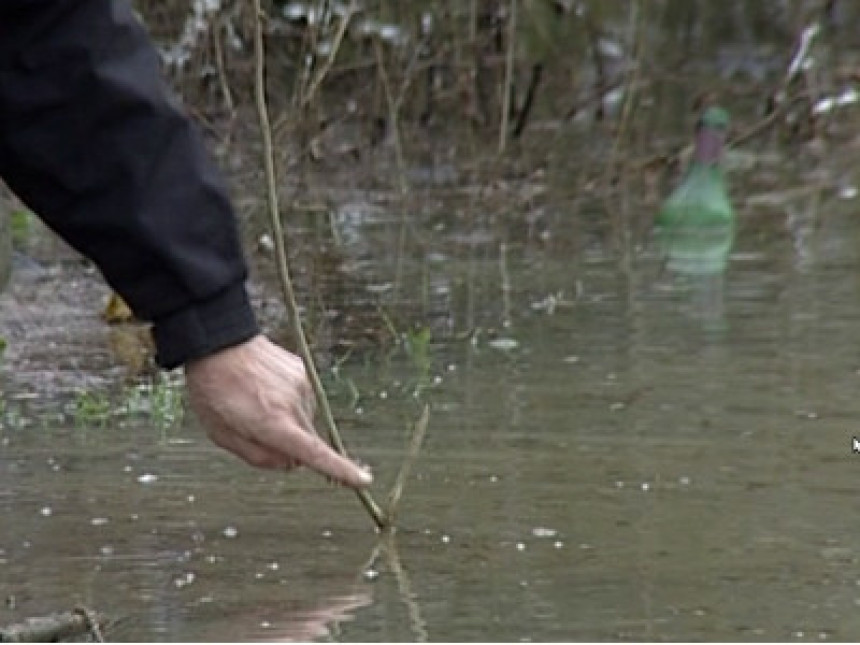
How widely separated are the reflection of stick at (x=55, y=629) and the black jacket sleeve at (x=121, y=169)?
1.02 m

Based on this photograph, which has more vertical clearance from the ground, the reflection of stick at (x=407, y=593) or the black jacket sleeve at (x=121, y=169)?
the black jacket sleeve at (x=121, y=169)

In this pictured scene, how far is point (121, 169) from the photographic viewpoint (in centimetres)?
272

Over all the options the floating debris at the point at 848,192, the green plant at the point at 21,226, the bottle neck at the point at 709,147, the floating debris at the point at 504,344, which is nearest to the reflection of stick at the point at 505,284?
the floating debris at the point at 504,344

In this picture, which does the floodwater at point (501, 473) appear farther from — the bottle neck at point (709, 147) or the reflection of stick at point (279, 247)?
the bottle neck at point (709, 147)

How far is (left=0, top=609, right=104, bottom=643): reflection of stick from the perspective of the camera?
3.66 meters

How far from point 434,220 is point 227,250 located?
19.7 ft

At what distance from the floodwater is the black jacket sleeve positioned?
1.15m

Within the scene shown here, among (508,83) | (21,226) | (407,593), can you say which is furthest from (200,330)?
(508,83)

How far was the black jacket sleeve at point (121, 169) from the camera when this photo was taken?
8.91ft

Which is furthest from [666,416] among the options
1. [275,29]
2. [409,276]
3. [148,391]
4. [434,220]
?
[275,29]

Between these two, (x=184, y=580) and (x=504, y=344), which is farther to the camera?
(x=504, y=344)

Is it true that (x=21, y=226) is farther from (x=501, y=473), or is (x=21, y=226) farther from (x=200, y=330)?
(x=200, y=330)

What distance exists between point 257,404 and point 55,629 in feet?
3.50

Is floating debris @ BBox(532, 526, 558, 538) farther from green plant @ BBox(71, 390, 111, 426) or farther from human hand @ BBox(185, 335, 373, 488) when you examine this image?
human hand @ BBox(185, 335, 373, 488)
